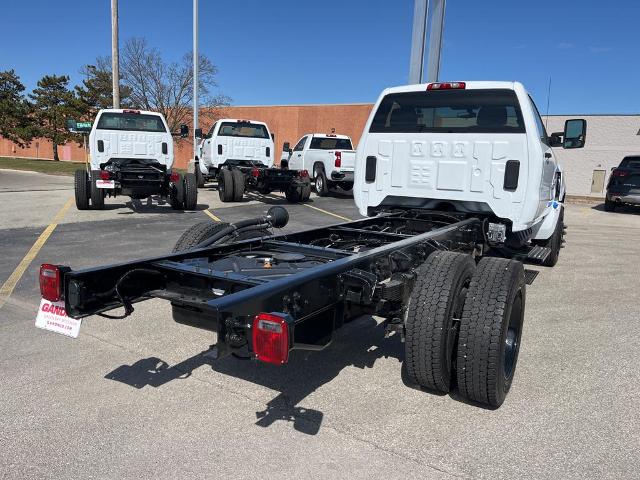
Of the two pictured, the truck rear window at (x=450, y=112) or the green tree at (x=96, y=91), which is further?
the green tree at (x=96, y=91)

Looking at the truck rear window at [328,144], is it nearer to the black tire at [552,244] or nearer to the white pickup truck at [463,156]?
the black tire at [552,244]

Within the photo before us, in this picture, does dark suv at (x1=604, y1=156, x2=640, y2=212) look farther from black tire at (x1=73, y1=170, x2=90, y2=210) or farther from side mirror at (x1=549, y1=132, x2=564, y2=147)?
black tire at (x1=73, y1=170, x2=90, y2=210)

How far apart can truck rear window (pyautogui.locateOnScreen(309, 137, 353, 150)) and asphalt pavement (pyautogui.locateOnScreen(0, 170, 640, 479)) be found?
49.9ft

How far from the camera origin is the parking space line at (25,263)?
5484 millimetres

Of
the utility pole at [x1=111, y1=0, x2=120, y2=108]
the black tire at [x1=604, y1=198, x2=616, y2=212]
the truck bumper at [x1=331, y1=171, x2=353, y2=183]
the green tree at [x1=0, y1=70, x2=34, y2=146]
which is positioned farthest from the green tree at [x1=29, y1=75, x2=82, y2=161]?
the black tire at [x1=604, y1=198, x2=616, y2=212]

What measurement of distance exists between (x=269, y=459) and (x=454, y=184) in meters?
3.92

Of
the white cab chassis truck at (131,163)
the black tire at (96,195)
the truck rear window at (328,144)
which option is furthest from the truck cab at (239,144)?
the black tire at (96,195)

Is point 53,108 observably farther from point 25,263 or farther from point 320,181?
point 25,263

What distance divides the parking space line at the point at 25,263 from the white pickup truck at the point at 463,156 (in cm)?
390

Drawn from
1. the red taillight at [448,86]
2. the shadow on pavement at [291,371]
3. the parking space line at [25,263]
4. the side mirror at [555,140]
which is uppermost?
the red taillight at [448,86]

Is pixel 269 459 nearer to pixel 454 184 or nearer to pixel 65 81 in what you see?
pixel 454 184

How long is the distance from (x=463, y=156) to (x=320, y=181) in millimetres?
13828

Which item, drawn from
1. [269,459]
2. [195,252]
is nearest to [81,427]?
[269,459]

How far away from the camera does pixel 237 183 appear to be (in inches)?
609
